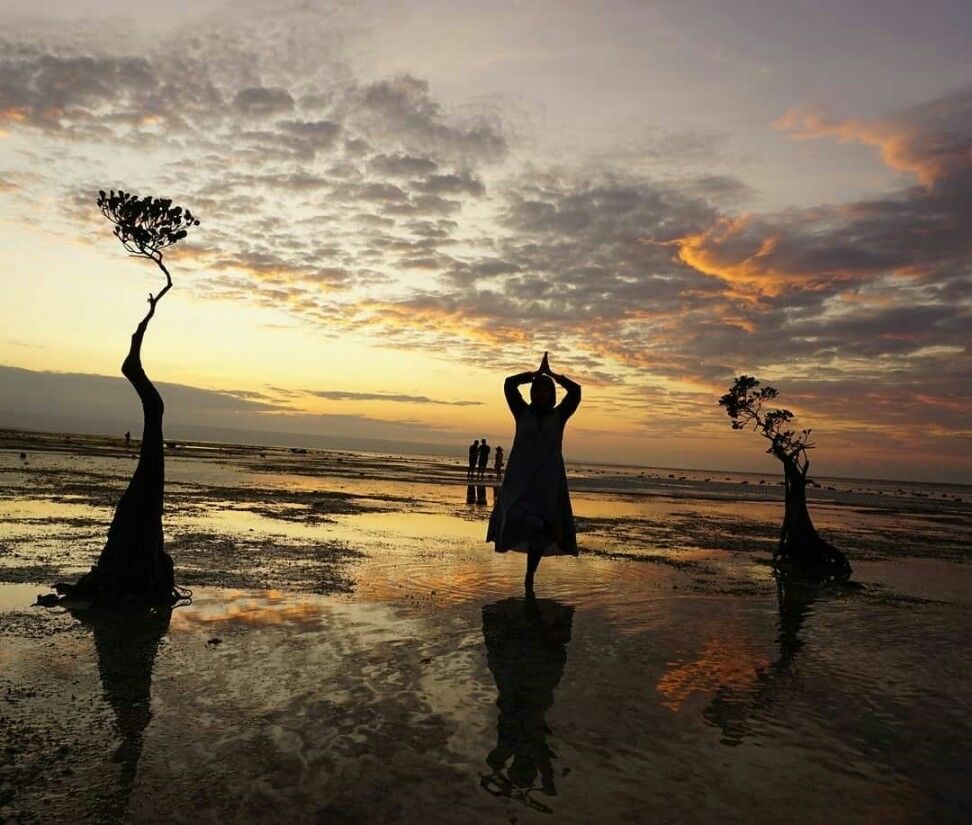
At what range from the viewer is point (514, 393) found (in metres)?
11.1

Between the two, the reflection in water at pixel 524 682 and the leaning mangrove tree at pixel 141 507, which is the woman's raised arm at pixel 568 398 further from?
the leaning mangrove tree at pixel 141 507

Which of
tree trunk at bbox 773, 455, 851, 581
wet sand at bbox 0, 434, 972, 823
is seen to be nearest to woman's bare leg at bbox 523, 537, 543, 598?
wet sand at bbox 0, 434, 972, 823

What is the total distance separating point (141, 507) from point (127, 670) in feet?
12.5

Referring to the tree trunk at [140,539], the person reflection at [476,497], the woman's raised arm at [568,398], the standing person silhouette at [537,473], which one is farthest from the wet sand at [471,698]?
the person reflection at [476,497]

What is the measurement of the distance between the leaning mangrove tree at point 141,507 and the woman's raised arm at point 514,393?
5.03 metres

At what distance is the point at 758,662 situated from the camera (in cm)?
790

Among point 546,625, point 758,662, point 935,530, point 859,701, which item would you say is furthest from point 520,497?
point 935,530

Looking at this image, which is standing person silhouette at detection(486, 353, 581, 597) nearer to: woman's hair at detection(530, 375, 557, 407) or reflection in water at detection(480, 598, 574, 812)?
woman's hair at detection(530, 375, 557, 407)

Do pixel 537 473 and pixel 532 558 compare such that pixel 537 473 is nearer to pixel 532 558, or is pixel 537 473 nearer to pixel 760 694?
pixel 532 558

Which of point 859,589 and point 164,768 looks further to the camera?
point 859,589

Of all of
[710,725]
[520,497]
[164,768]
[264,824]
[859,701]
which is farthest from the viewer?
[520,497]

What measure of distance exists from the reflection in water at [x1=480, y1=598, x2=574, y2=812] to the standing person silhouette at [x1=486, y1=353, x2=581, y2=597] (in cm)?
91

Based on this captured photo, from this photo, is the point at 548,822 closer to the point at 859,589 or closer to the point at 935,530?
the point at 859,589

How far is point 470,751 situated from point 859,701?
12.8 feet
